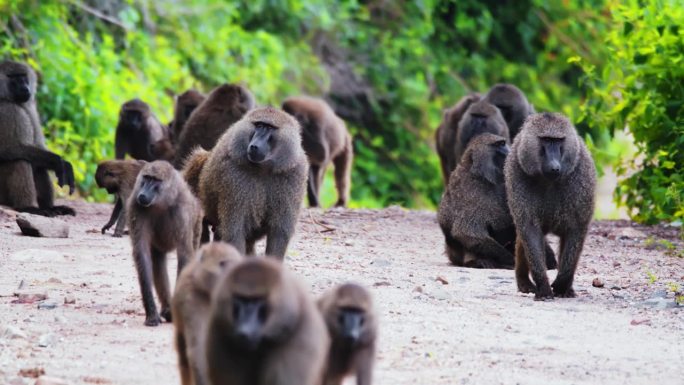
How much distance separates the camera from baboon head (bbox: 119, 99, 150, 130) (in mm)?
11641

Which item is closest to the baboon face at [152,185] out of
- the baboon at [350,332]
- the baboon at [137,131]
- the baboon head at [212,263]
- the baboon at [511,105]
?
the baboon head at [212,263]

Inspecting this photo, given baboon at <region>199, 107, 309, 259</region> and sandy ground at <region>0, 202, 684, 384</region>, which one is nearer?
sandy ground at <region>0, 202, 684, 384</region>

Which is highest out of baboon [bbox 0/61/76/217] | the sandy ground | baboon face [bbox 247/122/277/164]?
baboon face [bbox 247/122/277/164]

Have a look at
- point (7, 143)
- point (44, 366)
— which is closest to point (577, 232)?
point (44, 366)

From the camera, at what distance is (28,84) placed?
1065cm

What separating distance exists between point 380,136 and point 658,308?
505 inches

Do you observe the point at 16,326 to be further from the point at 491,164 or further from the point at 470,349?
the point at 491,164

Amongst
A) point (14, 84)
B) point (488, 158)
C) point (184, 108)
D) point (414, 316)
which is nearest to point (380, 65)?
point (184, 108)

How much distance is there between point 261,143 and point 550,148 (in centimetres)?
172

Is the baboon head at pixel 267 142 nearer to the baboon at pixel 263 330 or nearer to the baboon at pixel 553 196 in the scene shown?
the baboon at pixel 553 196

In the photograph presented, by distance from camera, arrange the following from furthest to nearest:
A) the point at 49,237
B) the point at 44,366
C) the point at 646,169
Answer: the point at 646,169 → the point at 49,237 → the point at 44,366

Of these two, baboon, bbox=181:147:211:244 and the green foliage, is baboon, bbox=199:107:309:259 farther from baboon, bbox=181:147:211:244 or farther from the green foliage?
the green foliage

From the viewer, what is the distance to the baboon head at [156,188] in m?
6.22

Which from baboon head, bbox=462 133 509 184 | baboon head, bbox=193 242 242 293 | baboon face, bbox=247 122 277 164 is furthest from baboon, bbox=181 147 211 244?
baboon head, bbox=193 242 242 293
